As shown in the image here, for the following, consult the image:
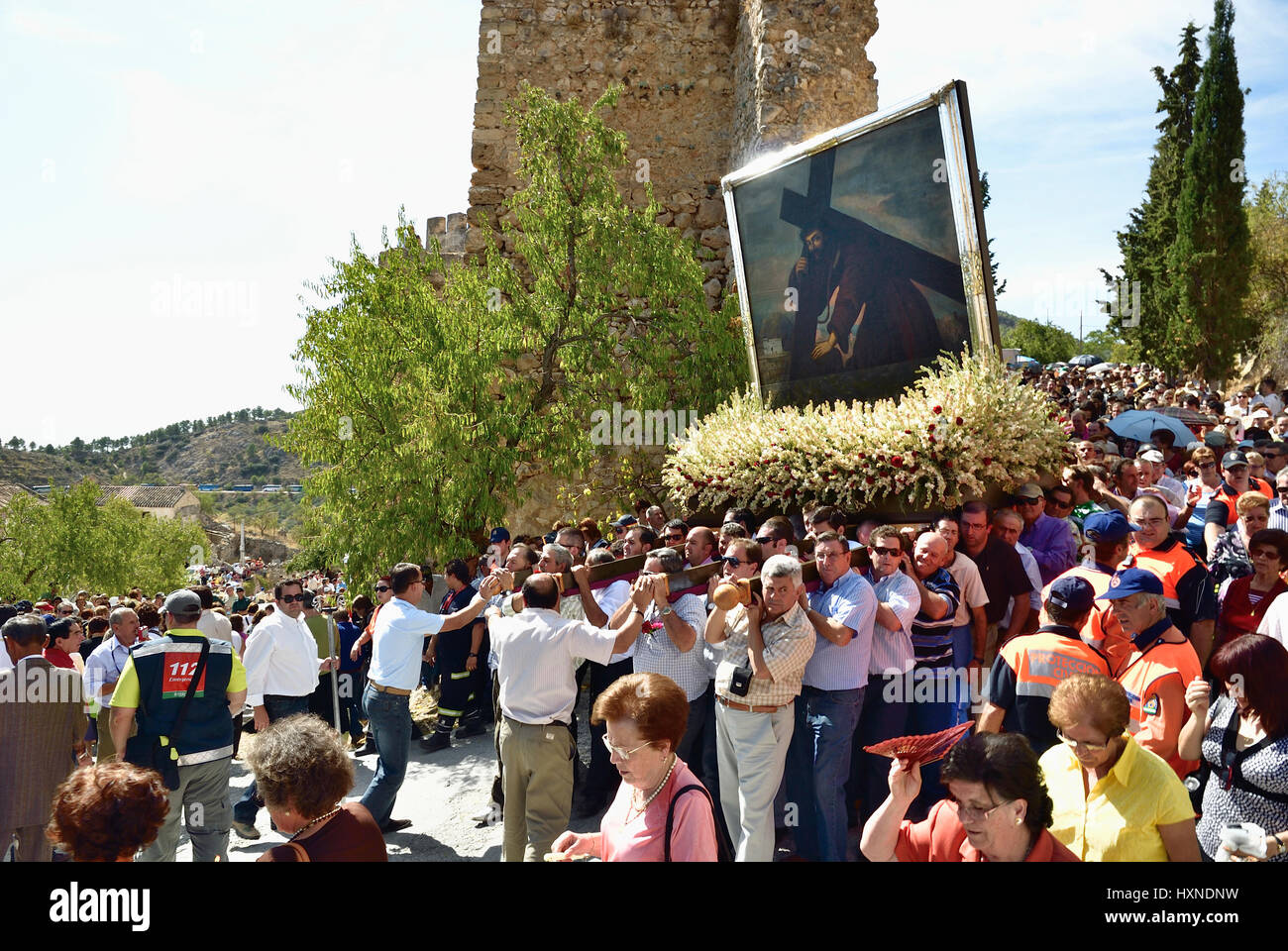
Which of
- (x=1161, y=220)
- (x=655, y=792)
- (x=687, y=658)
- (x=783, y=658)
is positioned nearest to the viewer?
(x=655, y=792)

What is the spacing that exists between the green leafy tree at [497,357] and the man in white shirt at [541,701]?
5.20 meters

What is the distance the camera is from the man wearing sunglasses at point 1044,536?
661 centimetres

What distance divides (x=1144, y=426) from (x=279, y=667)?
1088 cm

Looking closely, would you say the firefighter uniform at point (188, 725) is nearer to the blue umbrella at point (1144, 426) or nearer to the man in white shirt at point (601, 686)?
the man in white shirt at point (601, 686)

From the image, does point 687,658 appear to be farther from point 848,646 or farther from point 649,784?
point 649,784

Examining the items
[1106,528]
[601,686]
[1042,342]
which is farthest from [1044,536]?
[1042,342]

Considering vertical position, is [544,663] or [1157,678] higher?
[1157,678]

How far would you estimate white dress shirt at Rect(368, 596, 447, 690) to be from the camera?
21.0ft

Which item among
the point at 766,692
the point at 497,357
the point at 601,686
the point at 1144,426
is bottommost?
the point at 601,686

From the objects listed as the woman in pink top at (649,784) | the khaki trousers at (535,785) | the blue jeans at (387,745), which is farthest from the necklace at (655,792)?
the blue jeans at (387,745)

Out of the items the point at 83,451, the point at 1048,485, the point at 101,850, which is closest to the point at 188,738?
the point at 101,850

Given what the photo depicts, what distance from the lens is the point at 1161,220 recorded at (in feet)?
101

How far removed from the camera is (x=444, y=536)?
34.1ft

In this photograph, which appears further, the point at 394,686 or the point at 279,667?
the point at 279,667
